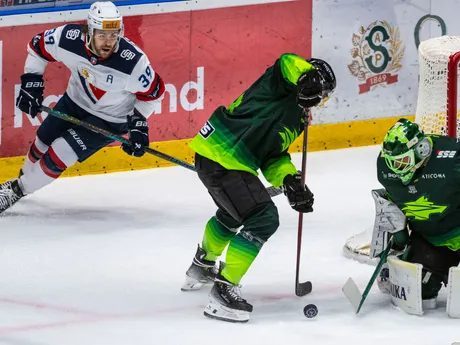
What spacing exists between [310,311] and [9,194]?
236 centimetres

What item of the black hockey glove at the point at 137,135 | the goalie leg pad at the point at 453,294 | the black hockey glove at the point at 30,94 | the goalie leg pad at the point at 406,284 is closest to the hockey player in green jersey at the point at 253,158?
the goalie leg pad at the point at 406,284

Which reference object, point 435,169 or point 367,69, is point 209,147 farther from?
point 367,69

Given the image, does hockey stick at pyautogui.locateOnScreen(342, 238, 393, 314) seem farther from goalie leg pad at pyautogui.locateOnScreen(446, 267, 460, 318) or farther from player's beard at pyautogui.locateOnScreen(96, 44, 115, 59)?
player's beard at pyautogui.locateOnScreen(96, 44, 115, 59)

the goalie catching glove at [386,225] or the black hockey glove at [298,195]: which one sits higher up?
the black hockey glove at [298,195]

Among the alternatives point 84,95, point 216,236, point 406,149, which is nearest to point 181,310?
point 216,236

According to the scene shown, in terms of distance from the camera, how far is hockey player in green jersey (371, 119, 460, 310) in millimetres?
5270

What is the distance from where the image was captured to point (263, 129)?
5.38 meters

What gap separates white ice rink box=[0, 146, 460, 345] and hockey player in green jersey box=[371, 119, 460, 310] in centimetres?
21

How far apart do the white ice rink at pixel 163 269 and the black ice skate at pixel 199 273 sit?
0.06 metres

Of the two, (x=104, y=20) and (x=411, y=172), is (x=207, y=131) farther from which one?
(x=104, y=20)

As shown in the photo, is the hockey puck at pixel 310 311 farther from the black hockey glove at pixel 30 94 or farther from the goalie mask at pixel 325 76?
the black hockey glove at pixel 30 94

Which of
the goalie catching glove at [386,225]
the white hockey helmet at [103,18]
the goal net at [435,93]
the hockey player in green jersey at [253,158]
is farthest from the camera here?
Result: the white hockey helmet at [103,18]

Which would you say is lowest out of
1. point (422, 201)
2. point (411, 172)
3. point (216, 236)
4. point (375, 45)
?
point (216, 236)

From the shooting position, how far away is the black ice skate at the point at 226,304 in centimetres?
533
